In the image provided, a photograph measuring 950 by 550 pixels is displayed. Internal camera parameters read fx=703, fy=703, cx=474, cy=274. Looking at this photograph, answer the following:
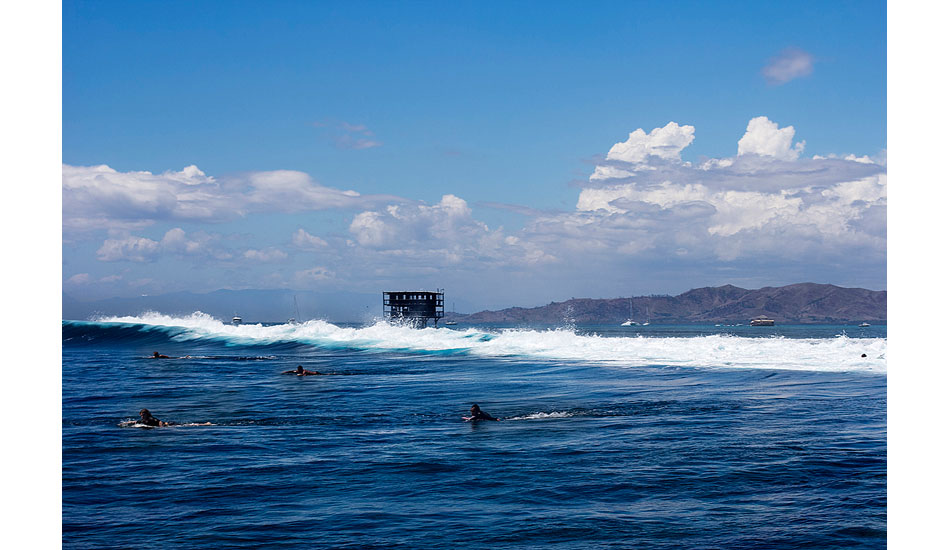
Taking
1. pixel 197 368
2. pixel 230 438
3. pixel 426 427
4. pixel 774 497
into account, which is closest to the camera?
pixel 774 497

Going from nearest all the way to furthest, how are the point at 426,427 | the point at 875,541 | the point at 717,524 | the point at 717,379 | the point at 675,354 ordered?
the point at 875,541
the point at 717,524
the point at 426,427
the point at 717,379
the point at 675,354

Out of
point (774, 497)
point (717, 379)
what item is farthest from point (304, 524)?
point (717, 379)

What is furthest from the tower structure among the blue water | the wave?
the blue water

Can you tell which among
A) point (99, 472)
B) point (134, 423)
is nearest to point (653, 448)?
point (99, 472)

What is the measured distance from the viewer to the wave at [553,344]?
126ft

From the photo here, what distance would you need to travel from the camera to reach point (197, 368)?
129 ft

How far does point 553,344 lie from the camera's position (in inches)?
2207

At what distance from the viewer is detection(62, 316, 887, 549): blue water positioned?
976cm

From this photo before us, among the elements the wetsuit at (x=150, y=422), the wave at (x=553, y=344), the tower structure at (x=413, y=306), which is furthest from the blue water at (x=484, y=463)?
the tower structure at (x=413, y=306)

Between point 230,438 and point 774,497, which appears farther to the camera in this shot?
point 230,438

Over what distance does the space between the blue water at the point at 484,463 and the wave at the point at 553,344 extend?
731 centimetres

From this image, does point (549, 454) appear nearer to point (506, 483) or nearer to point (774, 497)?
point (506, 483)

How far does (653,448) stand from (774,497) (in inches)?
148

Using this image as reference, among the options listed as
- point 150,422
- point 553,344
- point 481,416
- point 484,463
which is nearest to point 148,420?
point 150,422
